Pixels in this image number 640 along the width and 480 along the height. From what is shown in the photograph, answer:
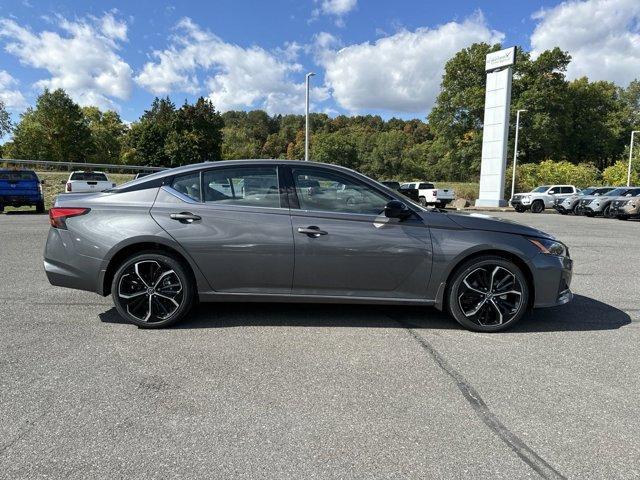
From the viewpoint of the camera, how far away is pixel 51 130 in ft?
174

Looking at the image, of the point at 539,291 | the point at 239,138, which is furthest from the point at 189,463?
the point at 239,138

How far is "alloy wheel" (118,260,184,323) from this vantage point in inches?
167

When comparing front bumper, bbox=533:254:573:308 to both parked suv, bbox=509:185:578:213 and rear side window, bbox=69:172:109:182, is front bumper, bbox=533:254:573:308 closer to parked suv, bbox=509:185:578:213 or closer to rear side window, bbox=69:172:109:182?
rear side window, bbox=69:172:109:182

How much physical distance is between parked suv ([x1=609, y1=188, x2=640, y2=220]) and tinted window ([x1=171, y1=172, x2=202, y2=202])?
76.9 ft

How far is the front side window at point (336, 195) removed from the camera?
428cm

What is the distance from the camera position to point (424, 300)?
429 cm

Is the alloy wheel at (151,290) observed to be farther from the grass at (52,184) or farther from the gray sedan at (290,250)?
the grass at (52,184)

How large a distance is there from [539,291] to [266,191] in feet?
9.00

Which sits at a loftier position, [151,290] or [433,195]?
[433,195]

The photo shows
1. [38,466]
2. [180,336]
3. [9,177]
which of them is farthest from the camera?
[9,177]

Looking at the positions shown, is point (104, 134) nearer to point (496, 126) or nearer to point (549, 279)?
point (496, 126)

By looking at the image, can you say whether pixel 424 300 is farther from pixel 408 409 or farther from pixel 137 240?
pixel 137 240

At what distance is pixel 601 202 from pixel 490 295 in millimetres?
23670

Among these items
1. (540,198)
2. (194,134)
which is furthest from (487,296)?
(194,134)
